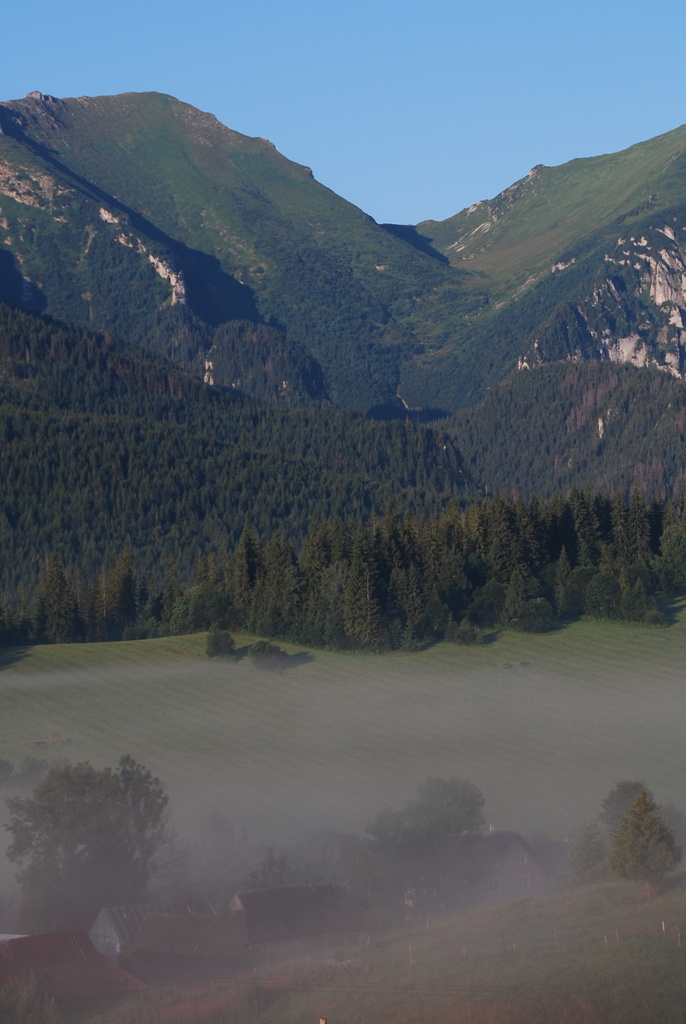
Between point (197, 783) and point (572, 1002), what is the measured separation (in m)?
38.2

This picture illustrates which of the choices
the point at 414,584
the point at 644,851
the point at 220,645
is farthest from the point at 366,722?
the point at 644,851

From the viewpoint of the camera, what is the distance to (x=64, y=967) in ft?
280

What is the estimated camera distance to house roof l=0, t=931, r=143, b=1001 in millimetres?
83625

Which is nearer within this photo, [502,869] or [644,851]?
[644,851]

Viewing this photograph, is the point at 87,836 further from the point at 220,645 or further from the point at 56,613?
the point at 56,613

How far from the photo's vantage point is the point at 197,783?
107688mm

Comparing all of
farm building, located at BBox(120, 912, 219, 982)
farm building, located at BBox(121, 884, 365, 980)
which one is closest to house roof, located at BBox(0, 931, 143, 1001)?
farm building, located at BBox(120, 912, 219, 982)

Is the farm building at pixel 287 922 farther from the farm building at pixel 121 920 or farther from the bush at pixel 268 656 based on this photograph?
the bush at pixel 268 656

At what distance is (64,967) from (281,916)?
39.9 feet

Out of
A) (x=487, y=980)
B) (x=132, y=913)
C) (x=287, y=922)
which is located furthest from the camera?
(x=132, y=913)

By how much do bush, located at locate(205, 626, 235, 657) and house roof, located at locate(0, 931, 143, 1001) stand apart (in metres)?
55.0

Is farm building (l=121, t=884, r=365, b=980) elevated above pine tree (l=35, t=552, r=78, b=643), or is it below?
below

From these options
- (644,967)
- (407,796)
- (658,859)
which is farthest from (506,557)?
(644,967)

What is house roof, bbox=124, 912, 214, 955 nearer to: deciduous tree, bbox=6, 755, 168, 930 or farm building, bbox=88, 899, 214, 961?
farm building, bbox=88, 899, 214, 961
